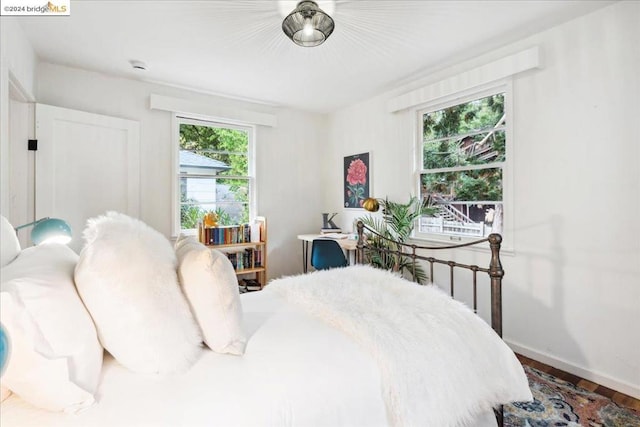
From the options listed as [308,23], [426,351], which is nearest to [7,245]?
[426,351]

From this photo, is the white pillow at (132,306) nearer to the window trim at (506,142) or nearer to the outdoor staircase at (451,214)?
the window trim at (506,142)

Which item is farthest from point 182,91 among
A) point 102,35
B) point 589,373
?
point 589,373

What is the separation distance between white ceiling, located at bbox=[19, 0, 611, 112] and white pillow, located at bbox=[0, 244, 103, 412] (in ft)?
6.27

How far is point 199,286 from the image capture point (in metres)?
1.10

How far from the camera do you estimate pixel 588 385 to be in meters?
2.12

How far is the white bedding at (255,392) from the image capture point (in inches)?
31.9

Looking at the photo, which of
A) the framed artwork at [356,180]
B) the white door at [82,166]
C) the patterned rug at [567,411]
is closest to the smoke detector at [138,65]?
the white door at [82,166]

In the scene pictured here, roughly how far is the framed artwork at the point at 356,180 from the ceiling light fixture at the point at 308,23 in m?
2.02

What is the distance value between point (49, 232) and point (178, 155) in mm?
2385

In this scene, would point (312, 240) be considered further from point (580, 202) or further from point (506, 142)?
point (580, 202)

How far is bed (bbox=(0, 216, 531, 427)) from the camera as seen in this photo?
0.85m

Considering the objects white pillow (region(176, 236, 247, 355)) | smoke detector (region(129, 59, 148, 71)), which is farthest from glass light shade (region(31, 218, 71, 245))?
smoke detector (region(129, 59, 148, 71))

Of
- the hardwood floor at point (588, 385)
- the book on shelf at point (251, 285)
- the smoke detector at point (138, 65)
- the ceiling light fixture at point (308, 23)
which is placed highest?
the smoke detector at point (138, 65)

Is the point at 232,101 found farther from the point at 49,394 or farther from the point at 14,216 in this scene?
the point at 49,394
